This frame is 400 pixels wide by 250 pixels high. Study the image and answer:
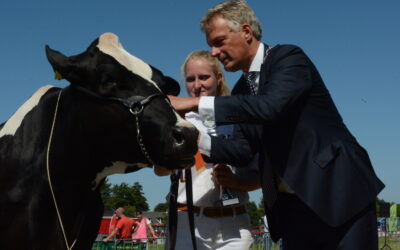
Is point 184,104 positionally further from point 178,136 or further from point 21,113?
point 21,113

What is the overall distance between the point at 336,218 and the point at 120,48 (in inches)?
81.9

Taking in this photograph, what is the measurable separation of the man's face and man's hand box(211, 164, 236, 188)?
2.76ft

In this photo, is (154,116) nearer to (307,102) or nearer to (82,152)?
(82,152)

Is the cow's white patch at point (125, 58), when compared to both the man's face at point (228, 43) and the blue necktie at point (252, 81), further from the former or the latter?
the blue necktie at point (252, 81)

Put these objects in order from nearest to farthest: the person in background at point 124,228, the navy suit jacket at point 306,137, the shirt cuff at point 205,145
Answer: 1. the navy suit jacket at point 306,137
2. the shirt cuff at point 205,145
3. the person in background at point 124,228

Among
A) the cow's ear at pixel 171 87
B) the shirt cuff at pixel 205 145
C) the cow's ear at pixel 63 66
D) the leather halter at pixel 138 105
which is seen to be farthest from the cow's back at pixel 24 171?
the shirt cuff at pixel 205 145

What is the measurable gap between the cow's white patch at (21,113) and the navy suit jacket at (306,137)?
159 cm

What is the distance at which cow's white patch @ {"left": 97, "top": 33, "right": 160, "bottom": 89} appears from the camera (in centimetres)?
413

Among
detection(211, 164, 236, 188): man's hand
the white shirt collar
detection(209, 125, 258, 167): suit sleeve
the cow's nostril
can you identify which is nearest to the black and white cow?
the cow's nostril

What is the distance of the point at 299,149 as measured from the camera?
3598 mm

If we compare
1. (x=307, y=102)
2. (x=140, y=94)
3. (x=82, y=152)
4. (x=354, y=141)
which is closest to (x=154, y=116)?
(x=140, y=94)

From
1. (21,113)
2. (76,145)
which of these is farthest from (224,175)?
(21,113)

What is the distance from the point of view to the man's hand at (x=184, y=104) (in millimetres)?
3865

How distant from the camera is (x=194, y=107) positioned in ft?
12.7
